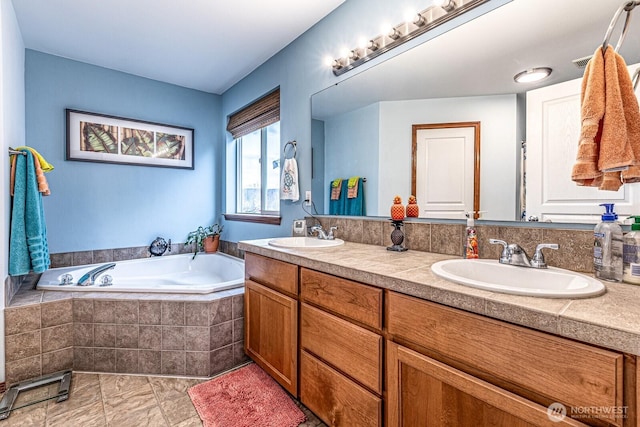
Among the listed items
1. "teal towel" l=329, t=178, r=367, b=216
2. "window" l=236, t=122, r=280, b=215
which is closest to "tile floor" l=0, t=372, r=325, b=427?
"teal towel" l=329, t=178, r=367, b=216

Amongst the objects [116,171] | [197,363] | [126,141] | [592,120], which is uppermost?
[126,141]

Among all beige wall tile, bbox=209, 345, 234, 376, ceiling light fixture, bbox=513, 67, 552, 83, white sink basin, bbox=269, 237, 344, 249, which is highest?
ceiling light fixture, bbox=513, 67, 552, 83

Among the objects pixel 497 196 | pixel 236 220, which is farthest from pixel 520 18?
pixel 236 220

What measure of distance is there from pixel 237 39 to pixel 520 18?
2020 millimetres

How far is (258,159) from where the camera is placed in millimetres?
3330

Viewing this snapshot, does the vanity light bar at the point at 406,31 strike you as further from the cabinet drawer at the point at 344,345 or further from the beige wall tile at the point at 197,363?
the beige wall tile at the point at 197,363

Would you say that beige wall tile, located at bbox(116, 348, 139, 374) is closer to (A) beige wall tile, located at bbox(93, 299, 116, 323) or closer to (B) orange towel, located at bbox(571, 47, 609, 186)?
(A) beige wall tile, located at bbox(93, 299, 116, 323)

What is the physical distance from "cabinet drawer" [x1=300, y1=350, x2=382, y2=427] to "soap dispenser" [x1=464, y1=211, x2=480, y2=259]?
0.72m

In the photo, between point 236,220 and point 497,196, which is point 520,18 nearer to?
point 497,196

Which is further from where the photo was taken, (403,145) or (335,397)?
(403,145)

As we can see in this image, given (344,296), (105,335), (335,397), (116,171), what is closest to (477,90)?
(344,296)

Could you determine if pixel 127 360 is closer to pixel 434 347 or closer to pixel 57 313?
pixel 57 313

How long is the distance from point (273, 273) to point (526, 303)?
1.23m

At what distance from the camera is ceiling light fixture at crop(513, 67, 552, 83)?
118 cm
